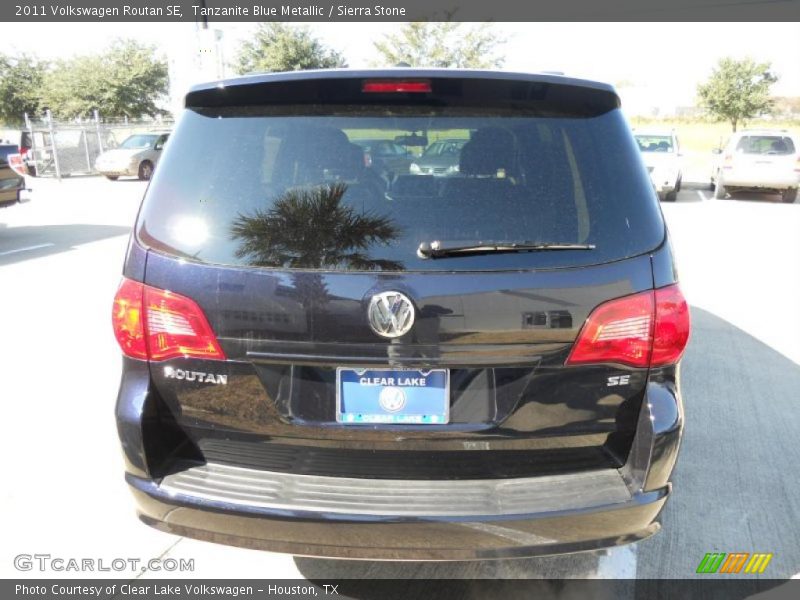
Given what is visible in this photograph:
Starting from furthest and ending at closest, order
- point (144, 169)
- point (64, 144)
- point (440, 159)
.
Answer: point (64, 144) → point (144, 169) → point (440, 159)

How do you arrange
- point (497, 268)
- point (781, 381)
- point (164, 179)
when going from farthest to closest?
1. point (781, 381)
2. point (164, 179)
3. point (497, 268)

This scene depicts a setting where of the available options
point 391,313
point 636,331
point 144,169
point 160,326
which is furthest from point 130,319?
point 144,169

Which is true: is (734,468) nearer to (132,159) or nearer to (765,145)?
(765,145)

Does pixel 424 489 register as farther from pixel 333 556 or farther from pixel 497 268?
pixel 497 268

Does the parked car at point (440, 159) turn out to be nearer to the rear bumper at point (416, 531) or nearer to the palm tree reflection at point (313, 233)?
the palm tree reflection at point (313, 233)

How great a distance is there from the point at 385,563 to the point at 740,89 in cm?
3849

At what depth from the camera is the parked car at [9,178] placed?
10445 mm

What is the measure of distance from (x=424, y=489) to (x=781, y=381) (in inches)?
159

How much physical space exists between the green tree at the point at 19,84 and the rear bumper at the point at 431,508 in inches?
1976

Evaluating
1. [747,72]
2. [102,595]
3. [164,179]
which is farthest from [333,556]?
[747,72]

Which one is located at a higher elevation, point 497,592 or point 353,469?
point 353,469

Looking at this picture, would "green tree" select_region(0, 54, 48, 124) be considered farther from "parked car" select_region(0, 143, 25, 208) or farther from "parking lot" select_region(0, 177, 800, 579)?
"parking lot" select_region(0, 177, 800, 579)

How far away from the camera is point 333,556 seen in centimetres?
207

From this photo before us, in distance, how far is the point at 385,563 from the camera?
287 cm
